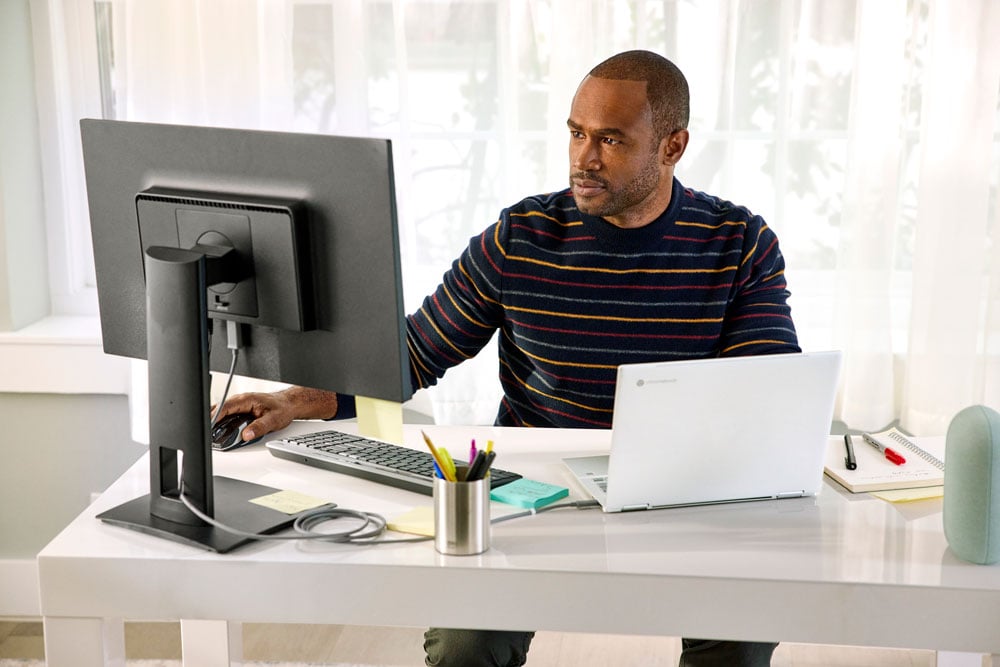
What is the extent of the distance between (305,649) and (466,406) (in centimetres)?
64

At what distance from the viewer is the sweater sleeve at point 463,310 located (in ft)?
6.46

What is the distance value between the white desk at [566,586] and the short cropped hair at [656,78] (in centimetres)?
89

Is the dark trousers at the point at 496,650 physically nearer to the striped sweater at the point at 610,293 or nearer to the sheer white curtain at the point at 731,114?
the striped sweater at the point at 610,293

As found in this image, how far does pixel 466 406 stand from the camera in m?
2.53

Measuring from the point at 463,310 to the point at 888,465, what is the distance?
79 cm

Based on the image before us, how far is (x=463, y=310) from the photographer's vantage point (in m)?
1.99

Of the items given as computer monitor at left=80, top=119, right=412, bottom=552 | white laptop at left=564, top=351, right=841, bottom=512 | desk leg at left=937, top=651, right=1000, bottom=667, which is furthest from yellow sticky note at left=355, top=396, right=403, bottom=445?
desk leg at left=937, top=651, right=1000, bottom=667

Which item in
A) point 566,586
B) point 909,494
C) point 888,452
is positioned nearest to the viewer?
point 566,586

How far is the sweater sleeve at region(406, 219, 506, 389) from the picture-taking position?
197 centimetres

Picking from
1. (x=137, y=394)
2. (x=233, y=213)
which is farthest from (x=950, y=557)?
(x=137, y=394)

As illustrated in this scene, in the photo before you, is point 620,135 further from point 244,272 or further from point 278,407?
point 244,272

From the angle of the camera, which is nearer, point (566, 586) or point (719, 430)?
point (566, 586)

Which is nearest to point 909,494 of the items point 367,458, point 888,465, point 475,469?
point 888,465

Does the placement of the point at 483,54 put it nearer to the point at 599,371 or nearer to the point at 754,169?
the point at 754,169
